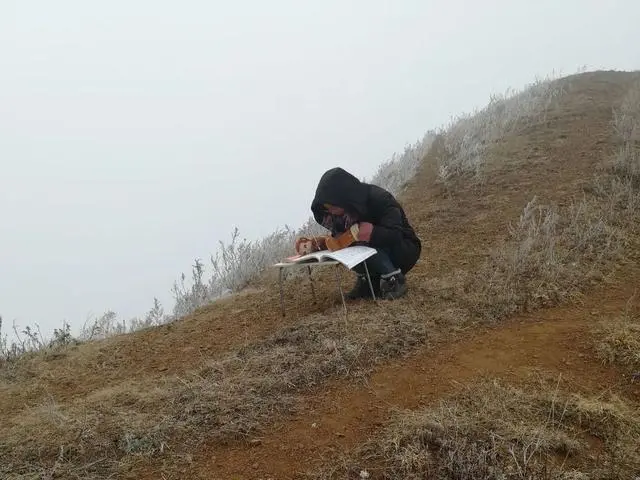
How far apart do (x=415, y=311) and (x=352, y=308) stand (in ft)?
1.97

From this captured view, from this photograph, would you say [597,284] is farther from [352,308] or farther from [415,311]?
[352,308]

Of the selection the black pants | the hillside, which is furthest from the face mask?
the hillside

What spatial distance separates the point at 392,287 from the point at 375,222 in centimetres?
66

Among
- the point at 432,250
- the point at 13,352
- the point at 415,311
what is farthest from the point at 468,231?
the point at 13,352

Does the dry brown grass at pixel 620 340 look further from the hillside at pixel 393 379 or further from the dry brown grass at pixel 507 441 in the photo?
the dry brown grass at pixel 507 441

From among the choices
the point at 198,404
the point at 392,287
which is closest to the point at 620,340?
the point at 392,287

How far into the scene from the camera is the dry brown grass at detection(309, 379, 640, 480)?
242 centimetres

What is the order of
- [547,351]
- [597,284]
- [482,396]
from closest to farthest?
[482,396]
[547,351]
[597,284]

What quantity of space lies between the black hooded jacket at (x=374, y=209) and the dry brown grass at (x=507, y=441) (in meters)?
2.09

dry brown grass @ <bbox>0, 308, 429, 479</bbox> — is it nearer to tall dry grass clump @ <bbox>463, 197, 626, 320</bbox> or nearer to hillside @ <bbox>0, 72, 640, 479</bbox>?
hillside @ <bbox>0, 72, 640, 479</bbox>

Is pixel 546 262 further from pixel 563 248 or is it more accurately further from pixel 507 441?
pixel 507 441

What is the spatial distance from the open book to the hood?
0.40 m

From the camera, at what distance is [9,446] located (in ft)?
10.1

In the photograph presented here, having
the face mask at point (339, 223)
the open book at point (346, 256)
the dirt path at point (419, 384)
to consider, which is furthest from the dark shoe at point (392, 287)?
the dirt path at point (419, 384)
